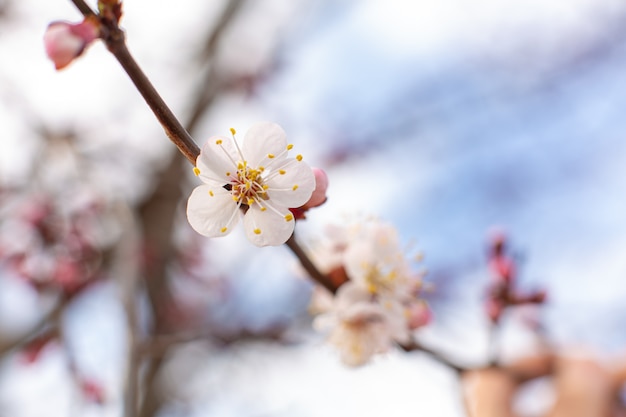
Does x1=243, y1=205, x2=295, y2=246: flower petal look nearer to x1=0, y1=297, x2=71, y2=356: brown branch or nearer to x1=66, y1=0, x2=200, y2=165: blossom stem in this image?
x1=66, y1=0, x2=200, y2=165: blossom stem

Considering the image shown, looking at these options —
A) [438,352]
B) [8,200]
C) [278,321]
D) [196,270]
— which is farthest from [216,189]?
[196,270]

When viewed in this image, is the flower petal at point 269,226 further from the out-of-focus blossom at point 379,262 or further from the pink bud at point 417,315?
the pink bud at point 417,315

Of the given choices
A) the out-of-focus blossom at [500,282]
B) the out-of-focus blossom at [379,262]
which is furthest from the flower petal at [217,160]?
the out-of-focus blossom at [500,282]

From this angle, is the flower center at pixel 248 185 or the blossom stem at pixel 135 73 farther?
the flower center at pixel 248 185

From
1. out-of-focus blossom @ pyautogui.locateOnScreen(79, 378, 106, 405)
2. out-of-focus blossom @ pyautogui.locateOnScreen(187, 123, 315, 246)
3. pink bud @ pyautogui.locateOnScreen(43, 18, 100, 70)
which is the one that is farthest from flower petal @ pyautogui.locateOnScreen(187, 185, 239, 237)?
out-of-focus blossom @ pyautogui.locateOnScreen(79, 378, 106, 405)

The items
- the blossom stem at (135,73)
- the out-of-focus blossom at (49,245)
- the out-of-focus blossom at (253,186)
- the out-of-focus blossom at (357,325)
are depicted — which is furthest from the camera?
the out-of-focus blossom at (49,245)

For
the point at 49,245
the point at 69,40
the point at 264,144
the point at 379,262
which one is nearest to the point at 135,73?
the point at 69,40
